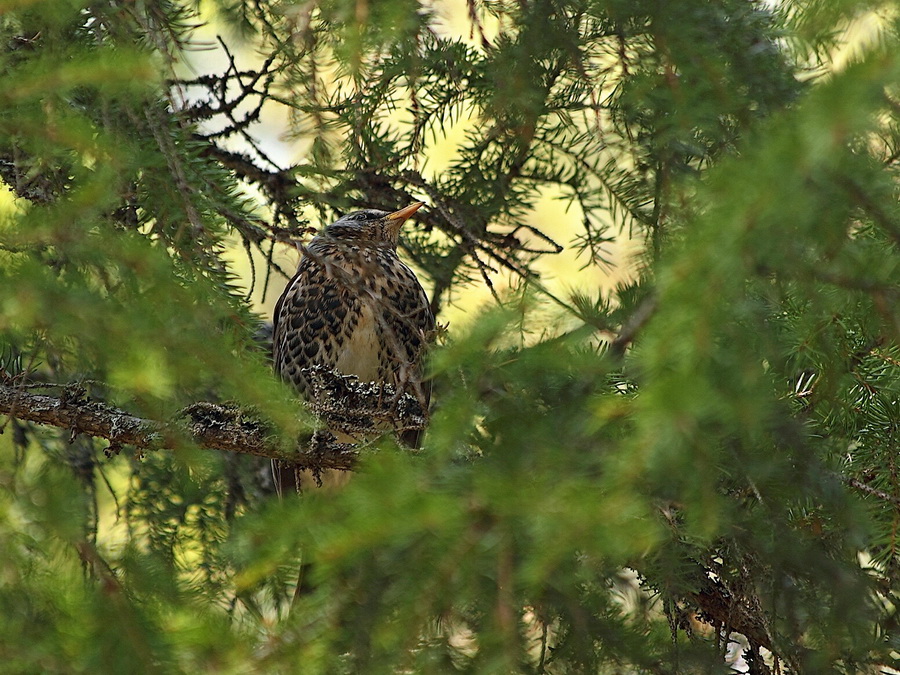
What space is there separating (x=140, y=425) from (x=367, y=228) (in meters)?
1.56

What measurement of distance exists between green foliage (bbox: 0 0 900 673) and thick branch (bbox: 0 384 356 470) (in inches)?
4.1

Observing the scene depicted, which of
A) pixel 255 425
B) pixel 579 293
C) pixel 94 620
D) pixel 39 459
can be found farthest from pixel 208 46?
pixel 39 459

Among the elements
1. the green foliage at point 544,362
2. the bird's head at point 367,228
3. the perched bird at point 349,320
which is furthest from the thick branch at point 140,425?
the bird's head at point 367,228

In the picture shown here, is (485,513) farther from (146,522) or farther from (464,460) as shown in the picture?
(146,522)

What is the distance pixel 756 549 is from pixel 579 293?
53cm

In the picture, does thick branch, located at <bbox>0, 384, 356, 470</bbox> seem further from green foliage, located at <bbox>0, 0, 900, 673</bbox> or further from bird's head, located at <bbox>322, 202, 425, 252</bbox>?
bird's head, located at <bbox>322, 202, 425, 252</bbox>

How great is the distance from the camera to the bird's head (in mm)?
3311

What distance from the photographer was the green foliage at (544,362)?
3.56 feet

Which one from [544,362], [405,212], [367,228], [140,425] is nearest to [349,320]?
[367,228]

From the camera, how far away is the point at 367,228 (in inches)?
136

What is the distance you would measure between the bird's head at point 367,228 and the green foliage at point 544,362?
45.2 inches

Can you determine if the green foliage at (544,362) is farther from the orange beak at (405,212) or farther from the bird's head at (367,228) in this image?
the bird's head at (367,228)

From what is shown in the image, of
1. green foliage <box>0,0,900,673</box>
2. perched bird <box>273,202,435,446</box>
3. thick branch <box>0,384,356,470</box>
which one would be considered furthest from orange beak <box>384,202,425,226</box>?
thick branch <box>0,384,356,470</box>

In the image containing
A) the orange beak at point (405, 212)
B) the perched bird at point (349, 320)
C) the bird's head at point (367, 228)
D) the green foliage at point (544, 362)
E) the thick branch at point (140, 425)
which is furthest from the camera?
the bird's head at point (367, 228)
